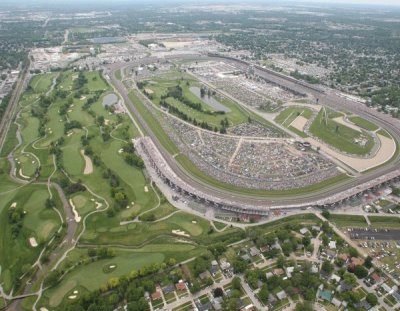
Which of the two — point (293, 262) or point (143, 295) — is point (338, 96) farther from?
point (143, 295)

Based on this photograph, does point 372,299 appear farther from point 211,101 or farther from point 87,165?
point 211,101

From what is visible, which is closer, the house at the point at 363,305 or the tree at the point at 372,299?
the house at the point at 363,305

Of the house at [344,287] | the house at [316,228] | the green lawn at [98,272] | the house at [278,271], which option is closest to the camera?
the house at [344,287]

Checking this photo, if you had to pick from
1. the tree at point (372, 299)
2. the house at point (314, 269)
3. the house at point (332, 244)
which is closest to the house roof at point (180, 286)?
the house at point (314, 269)

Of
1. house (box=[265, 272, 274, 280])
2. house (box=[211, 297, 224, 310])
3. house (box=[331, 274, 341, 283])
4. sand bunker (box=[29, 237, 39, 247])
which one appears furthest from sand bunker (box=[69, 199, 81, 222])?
house (box=[331, 274, 341, 283])

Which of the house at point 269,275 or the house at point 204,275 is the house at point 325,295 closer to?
the house at point 269,275

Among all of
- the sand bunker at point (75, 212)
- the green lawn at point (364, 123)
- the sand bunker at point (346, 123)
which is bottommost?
the sand bunker at point (75, 212)

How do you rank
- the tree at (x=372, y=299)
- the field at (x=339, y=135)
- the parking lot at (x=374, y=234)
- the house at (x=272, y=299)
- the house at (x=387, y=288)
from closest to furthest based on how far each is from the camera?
the tree at (x=372, y=299), the house at (x=272, y=299), the house at (x=387, y=288), the parking lot at (x=374, y=234), the field at (x=339, y=135)
